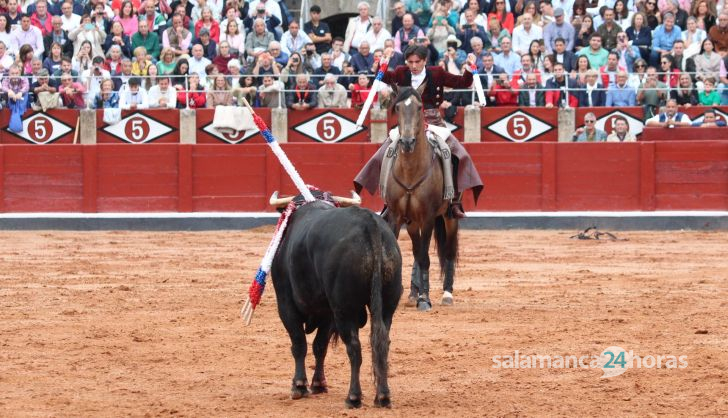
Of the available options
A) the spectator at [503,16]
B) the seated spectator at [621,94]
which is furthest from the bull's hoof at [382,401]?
the spectator at [503,16]

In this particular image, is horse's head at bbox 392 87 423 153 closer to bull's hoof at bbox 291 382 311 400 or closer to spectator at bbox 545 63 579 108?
bull's hoof at bbox 291 382 311 400

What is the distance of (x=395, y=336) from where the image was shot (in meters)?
8.85

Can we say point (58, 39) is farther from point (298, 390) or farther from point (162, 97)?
point (298, 390)

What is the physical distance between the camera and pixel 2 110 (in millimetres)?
18766

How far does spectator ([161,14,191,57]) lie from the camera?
754 inches

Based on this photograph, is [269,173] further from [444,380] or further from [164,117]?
[444,380]

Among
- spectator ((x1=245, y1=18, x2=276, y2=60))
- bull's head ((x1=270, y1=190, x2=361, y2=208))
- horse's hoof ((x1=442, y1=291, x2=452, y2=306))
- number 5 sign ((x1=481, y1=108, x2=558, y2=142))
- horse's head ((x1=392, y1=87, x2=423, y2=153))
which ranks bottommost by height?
horse's hoof ((x1=442, y1=291, x2=452, y2=306))

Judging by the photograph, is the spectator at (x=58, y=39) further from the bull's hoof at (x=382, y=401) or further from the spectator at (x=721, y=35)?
the bull's hoof at (x=382, y=401)

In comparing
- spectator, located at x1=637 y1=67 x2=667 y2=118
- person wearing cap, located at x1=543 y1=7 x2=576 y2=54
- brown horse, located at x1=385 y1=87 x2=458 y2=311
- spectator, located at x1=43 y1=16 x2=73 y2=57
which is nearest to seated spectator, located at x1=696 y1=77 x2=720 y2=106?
spectator, located at x1=637 y1=67 x2=667 y2=118

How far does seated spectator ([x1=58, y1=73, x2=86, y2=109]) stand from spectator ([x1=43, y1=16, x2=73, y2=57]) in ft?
2.59

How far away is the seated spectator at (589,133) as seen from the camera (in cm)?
1794

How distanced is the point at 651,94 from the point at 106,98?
24.6ft

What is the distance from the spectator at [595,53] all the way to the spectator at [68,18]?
24.1 feet

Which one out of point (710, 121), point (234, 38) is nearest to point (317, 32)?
point (234, 38)
